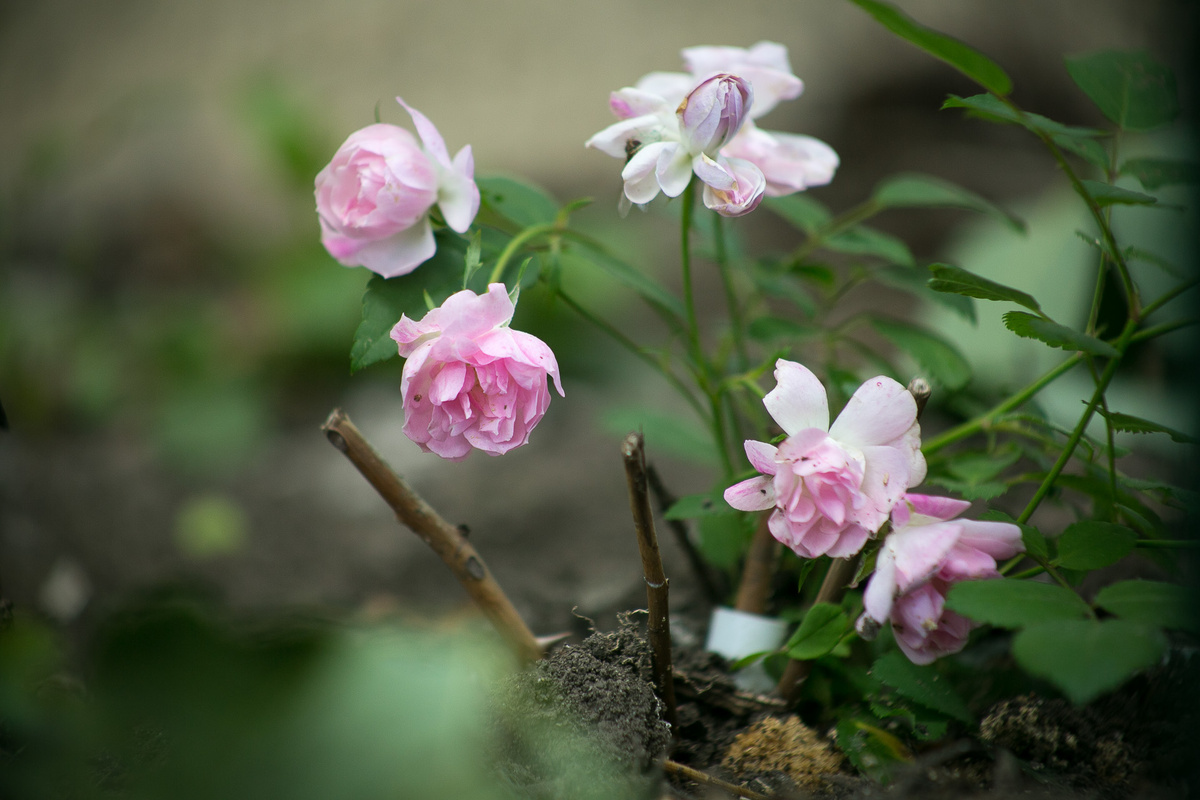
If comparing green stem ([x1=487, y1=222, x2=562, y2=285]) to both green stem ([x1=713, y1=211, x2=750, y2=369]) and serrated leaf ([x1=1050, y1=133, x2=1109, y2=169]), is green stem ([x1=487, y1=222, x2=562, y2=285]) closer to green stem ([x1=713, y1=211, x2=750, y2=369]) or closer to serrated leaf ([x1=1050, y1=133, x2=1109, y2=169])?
green stem ([x1=713, y1=211, x2=750, y2=369])

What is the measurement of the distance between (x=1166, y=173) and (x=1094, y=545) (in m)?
0.22

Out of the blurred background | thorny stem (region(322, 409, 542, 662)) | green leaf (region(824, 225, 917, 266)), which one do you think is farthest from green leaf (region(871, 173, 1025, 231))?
thorny stem (region(322, 409, 542, 662))

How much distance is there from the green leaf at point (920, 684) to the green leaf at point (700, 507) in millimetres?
133

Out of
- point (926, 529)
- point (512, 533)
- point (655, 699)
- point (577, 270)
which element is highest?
point (926, 529)

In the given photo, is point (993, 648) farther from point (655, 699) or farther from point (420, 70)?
point (420, 70)

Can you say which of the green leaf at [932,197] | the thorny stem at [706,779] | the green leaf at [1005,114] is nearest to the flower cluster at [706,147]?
the green leaf at [1005,114]

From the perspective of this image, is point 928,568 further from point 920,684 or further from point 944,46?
point 944,46

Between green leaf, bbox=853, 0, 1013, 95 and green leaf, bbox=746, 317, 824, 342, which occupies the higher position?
green leaf, bbox=853, 0, 1013, 95

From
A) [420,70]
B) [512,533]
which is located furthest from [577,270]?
[420,70]

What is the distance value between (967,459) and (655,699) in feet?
1.02

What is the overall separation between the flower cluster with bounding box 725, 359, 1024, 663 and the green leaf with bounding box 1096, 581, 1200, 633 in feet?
0.16

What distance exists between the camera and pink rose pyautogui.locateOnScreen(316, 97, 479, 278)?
17.3 inches

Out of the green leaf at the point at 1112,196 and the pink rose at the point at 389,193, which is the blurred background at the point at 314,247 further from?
the pink rose at the point at 389,193

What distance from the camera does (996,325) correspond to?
1.10 m
